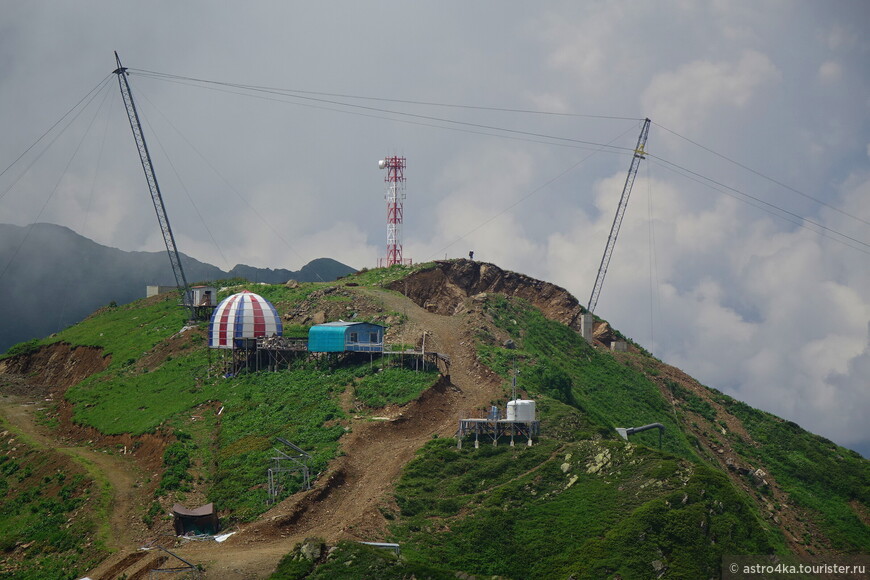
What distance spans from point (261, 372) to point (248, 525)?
29.8 m

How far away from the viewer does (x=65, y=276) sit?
6516 inches

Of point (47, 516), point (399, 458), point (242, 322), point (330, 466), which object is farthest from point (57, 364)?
point (399, 458)

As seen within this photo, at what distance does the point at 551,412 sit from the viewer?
69.0 metres

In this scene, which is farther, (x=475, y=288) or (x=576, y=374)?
(x=475, y=288)

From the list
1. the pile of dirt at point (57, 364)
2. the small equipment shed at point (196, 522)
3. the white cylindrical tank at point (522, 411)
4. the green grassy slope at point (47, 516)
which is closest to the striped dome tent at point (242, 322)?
the pile of dirt at point (57, 364)

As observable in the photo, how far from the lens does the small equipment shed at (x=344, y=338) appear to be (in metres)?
80.1

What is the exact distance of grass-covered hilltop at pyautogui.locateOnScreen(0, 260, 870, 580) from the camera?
170 feet

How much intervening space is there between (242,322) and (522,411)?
3514cm

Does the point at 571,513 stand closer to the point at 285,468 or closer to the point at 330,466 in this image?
the point at 330,466

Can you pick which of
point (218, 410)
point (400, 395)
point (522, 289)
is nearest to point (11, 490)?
point (218, 410)

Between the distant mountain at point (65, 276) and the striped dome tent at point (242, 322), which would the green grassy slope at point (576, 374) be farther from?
the distant mountain at point (65, 276)

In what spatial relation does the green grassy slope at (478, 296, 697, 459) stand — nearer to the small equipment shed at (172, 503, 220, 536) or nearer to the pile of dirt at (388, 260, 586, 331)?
the pile of dirt at (388, 260, 586, 331)

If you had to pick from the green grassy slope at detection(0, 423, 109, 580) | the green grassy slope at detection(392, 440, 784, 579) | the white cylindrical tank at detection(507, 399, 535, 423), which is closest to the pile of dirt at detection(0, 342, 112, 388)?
the green grassy slope at detection(0, 423, 109, 580)

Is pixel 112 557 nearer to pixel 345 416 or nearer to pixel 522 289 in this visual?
pixel 345 416
